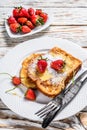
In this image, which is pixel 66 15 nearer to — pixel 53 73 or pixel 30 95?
pixel 53 73

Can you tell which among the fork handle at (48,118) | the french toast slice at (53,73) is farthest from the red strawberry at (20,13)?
the fork handle at (48,118)

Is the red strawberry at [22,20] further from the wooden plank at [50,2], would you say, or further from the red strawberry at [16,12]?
the wooden plank at [50,2]

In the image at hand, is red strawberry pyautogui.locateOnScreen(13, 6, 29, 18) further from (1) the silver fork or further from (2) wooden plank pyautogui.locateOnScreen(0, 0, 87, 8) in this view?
(1) the silver fork

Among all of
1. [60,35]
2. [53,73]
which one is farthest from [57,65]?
[60,35]

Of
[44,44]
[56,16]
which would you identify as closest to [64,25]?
[56,16]

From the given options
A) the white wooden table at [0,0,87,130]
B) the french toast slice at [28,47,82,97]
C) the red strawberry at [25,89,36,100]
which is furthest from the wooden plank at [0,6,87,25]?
the red strawberry at [25,89,36,100]

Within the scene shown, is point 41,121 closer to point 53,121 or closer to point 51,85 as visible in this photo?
point 53,121
